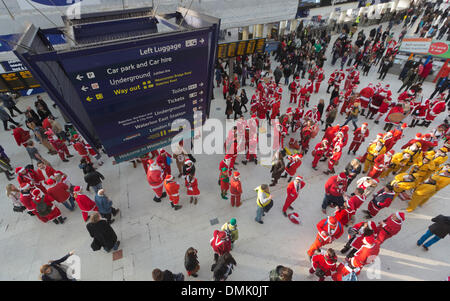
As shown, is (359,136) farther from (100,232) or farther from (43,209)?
(43,209)

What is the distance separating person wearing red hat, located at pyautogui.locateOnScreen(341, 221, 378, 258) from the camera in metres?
4.83

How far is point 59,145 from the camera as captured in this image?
25.9ft

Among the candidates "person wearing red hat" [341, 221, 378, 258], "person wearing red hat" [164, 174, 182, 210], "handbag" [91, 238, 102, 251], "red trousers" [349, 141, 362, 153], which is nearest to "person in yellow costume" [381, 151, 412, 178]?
"red trousers" [349, 141, 362, 153]

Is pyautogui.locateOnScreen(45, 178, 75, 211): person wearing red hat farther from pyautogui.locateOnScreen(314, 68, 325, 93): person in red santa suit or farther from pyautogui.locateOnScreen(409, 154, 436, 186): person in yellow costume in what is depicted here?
pyautogui.locateOnScreen(314, 68, 325, 93): person in red santa suit

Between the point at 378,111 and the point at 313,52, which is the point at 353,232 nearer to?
the point at 378,111

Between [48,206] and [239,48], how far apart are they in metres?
10.8

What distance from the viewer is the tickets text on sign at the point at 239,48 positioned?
36.2 ft

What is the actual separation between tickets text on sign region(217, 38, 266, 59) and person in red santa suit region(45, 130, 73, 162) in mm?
8290

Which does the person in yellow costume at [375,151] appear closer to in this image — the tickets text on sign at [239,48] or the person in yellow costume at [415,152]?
the person in yellow costume at [415,152]

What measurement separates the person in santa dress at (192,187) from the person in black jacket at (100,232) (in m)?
2.23

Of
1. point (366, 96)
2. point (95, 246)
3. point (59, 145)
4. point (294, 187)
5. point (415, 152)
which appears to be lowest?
point (95, 246)

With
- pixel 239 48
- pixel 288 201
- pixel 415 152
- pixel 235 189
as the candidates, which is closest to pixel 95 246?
pixel 235 189

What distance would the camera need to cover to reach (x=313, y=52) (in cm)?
1530
